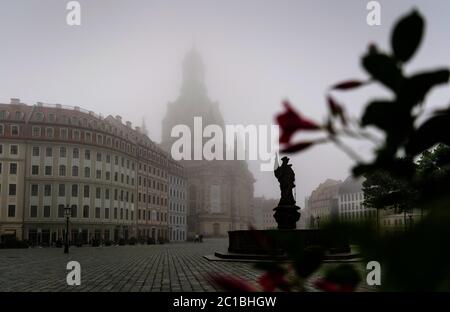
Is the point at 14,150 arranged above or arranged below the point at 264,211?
above

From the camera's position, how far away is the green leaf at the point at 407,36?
86 cm

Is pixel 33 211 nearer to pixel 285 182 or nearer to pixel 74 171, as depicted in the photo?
pixel 74 171

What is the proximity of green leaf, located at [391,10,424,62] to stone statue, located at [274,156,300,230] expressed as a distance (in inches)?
929

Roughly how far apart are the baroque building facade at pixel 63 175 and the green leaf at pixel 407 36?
64185 mm

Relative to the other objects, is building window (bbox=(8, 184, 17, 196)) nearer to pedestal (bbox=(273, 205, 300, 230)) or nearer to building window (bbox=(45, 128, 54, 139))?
building window (bbox=(45, 128, 54, 139))

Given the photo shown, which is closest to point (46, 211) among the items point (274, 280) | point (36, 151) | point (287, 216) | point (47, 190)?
point (47, 190)

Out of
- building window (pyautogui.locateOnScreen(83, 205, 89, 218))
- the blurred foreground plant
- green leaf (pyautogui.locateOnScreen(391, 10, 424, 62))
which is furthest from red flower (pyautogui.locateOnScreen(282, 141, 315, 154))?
building window (pyautogui.locateOnScreen(83, 205, 89, 218))

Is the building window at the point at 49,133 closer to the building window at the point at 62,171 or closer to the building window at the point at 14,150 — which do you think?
the building window at the point at 14,150

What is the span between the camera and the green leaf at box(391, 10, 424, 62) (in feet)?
2.81

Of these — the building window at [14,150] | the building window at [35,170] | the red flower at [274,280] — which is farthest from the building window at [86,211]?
the red flower at [274,280]

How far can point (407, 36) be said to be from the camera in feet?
2.85

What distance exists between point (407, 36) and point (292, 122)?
259 mm

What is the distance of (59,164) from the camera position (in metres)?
64.9
